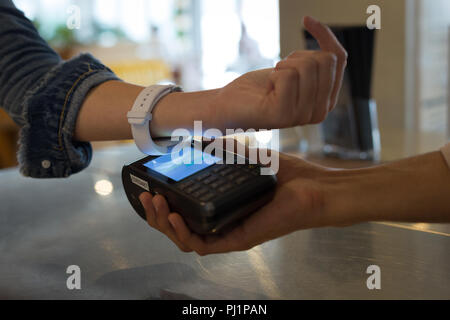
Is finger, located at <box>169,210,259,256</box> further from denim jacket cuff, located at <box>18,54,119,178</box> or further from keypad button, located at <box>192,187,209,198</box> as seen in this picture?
denim jacket cuff, located at <box>18,54,119,178</box>

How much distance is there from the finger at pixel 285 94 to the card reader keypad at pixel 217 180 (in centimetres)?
5

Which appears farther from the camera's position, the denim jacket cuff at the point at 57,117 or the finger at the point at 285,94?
the denim jacket cuff at the point at 57,117

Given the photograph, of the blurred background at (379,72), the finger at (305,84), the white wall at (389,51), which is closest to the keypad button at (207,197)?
the finger at (305,84)

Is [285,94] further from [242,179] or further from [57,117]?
[57,117]

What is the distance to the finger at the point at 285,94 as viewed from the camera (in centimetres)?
40

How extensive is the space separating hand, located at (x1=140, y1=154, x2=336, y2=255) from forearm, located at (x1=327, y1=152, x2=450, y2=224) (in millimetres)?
18

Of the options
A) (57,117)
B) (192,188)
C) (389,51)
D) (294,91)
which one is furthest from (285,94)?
(389,51)

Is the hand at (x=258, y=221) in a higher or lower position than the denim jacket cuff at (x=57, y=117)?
lower

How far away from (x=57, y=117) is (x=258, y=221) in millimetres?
259

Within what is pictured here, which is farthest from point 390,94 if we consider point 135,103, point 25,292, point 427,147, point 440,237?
point 25,292

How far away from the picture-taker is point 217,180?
0.42 meters

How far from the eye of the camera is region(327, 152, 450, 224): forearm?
1.41ft

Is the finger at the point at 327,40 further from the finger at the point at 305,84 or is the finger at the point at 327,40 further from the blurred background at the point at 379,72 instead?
the blurred background at the point at 379,72

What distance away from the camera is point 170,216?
0.41 metres
